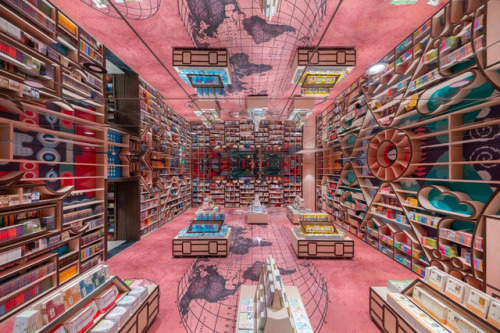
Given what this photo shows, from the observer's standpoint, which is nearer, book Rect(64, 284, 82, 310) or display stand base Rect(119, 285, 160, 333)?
book Rect(64, 284, 82, 310)

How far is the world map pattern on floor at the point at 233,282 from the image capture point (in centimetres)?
294

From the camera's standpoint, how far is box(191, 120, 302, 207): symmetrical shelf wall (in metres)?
11.3

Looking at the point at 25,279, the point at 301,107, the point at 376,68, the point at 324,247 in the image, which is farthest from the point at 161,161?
the point at 376,68

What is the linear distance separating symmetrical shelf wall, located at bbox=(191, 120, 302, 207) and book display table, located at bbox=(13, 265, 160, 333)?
8613 mm

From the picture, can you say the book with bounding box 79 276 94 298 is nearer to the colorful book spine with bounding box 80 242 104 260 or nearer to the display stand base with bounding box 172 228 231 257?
the colorful book spine with bounding box 80 242 104 260

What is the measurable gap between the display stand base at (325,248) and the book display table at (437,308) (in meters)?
2.09

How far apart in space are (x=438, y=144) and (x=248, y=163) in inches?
339

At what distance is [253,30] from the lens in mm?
3633

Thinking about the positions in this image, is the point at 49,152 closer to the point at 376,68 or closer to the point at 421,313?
the point at 376,68

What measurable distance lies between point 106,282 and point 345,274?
433 cm

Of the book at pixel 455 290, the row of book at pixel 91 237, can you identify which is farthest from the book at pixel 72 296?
the book at pixel 455 290

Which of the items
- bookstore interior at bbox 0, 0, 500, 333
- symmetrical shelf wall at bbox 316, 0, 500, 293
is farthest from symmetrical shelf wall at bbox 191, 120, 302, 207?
symmetrical shelf wall at bbox 316, 0, 500, 293

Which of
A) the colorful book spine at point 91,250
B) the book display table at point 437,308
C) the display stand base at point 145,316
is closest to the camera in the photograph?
the book display table at point 437,308

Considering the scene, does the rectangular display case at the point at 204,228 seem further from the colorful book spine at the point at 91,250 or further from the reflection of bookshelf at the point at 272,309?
the reflection of bookshelf at the point at 272,309
